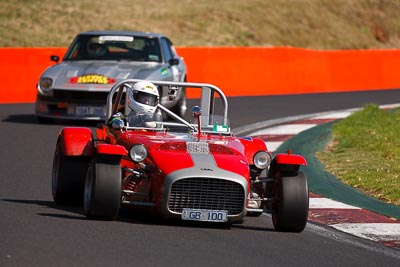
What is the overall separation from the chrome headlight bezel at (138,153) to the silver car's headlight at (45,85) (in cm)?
865

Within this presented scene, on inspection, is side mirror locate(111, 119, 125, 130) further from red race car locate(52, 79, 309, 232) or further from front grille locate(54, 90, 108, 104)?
front grille locate(54, 90, 108, 104)

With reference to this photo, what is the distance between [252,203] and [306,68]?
17.6m

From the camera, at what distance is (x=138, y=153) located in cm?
945

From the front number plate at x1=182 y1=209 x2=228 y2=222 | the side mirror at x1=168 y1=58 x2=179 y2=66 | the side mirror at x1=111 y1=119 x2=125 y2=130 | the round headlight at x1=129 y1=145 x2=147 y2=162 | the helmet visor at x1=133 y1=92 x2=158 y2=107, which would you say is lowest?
the front number plate at x1=182 y1=209 x2=228 y2=222

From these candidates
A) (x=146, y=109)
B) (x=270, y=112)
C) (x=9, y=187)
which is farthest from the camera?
(x=270, y=112)

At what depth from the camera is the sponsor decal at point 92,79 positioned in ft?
58.3

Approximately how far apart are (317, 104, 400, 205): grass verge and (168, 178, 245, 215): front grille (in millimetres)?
2716

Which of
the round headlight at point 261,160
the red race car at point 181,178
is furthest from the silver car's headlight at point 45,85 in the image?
the round headlight at point 261,160

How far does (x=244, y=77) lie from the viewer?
84.5 ft

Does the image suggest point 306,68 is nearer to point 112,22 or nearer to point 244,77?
point 244,77

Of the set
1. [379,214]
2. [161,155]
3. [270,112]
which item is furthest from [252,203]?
[270,112]

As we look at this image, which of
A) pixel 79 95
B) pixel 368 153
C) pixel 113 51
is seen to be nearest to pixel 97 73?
pixel 79 95

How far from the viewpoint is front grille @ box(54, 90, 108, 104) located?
17688mm

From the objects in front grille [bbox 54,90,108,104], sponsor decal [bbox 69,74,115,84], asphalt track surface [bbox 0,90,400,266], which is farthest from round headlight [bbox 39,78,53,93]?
asphalt track surface [bbox 0,90,400,266]
